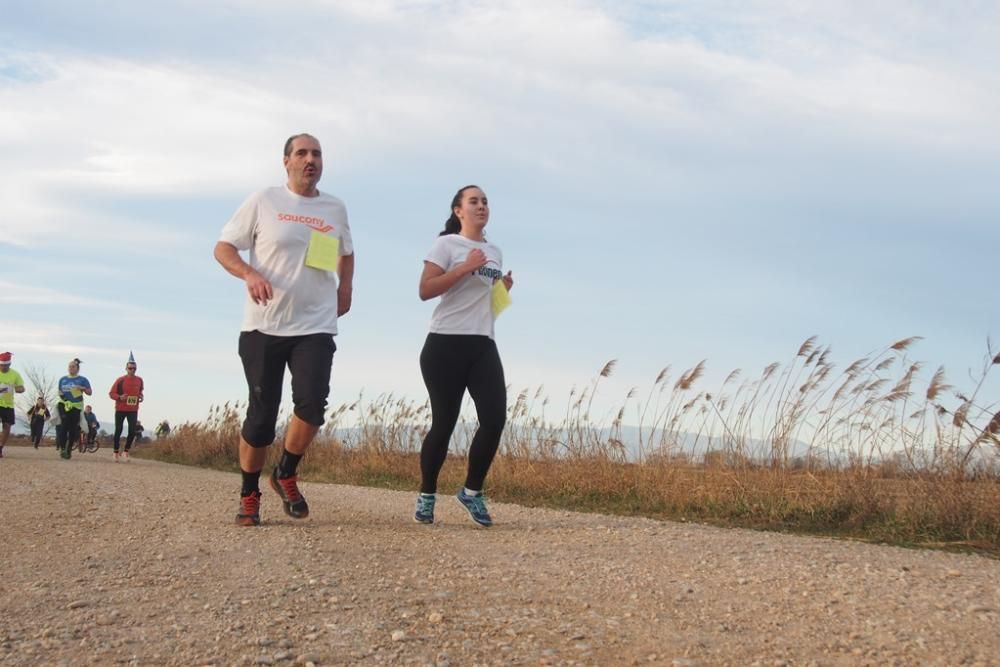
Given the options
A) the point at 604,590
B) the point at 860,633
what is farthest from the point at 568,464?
the point at 860,633

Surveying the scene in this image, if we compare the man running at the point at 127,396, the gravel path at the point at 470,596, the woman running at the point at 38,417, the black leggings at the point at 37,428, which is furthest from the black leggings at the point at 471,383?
the black leggings at the point at 37,428

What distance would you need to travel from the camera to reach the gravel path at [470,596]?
10.8ft

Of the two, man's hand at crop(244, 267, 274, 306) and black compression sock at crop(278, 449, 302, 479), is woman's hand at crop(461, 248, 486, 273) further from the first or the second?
black compression sock at crop(278, 449, 302, 479)

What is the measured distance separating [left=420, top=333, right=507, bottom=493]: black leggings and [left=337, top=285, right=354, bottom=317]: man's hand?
1.72ft

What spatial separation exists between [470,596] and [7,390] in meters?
13.7

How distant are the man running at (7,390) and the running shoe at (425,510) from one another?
11.4m

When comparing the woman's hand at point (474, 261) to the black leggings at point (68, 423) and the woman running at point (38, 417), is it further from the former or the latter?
the woman running at point (38, 417)

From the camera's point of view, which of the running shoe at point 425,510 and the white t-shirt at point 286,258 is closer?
the white t-shirt at point 286,258

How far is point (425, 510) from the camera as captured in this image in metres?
6.36

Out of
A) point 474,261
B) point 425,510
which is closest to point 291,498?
point 425,510

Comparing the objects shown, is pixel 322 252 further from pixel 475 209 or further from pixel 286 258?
pixel 475 209

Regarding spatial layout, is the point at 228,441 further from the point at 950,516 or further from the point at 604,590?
the point at 604,590

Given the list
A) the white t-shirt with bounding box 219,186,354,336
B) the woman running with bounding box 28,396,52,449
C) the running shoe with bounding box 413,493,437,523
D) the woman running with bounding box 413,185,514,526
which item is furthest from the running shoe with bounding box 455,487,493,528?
the woman running with bounding box 28,396,52,449

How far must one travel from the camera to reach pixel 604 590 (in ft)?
13.8
